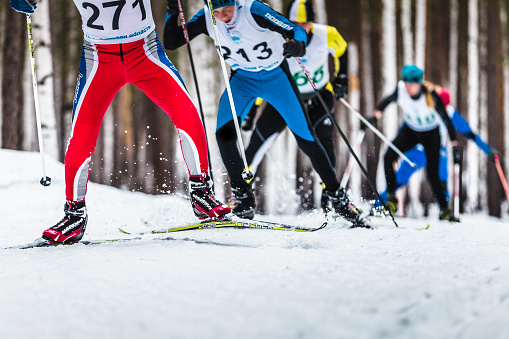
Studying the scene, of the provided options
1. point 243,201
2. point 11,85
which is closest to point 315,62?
point 243,201

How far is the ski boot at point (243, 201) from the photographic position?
4.20m

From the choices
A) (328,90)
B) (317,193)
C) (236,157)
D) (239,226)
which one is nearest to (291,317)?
(239,226)

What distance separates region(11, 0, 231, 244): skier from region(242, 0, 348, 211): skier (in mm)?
1454

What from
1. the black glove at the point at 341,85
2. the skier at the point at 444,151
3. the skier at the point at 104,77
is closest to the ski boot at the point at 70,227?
the skier at the point at 104,77

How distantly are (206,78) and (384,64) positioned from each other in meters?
4.59

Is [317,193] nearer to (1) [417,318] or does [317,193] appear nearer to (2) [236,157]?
(2) [236,157]

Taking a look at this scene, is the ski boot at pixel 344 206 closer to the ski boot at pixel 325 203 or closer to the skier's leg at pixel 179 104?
the ski boot at pixel 325 203

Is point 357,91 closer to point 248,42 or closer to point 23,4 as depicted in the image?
point 248,42

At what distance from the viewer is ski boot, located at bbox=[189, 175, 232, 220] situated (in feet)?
11.2

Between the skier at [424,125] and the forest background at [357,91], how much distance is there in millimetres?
3382

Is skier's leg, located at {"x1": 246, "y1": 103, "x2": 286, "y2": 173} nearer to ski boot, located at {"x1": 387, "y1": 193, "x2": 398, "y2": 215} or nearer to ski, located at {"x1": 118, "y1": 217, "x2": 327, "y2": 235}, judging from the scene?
ski, located at {"x1": 118, "y1": 217, "x2": 327, "y2": 235}

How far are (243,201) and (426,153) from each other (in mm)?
3074

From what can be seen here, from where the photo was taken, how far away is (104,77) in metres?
3.18

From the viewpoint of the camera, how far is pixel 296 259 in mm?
2348
